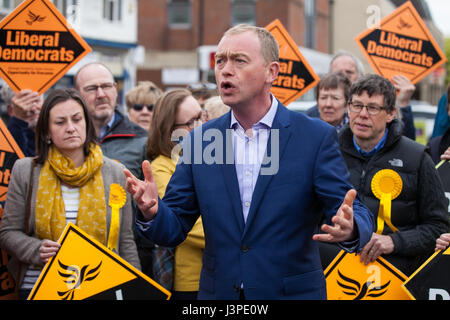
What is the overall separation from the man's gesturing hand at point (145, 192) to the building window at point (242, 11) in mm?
28728

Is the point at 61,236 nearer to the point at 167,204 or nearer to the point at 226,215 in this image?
the point at 167,204

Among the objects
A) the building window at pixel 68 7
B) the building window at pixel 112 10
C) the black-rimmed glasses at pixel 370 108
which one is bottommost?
the black-rimmed glasses at pixel 370 108

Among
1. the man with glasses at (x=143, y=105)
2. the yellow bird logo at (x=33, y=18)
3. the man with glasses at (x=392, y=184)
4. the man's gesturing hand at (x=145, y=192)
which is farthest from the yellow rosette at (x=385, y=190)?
→ the yellow bird logo at (x=33, y=18)

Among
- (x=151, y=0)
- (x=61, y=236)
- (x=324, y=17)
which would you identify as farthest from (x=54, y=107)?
(x=324, y=17)

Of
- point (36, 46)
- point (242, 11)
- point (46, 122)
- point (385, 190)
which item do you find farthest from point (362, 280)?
point (242, 11)

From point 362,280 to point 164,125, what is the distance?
1782 mm

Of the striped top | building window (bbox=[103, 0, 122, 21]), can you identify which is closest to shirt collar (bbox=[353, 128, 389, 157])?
the striped top

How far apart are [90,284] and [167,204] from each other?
3.31 ft

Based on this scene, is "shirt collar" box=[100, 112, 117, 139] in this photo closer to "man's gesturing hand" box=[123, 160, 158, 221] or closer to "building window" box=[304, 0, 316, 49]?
"man's gesturing hand" box=[123, 160, 158, 221]

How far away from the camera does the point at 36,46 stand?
5.23 meters

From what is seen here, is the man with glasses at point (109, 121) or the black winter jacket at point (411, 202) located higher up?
the man with glasses at point (109, 121)

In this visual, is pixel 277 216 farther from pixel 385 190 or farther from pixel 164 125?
pixel 164 125

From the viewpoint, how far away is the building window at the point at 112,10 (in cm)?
2766

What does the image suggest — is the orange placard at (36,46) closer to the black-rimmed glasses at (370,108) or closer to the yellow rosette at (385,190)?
the black-rimmed glasses at (370,108)
